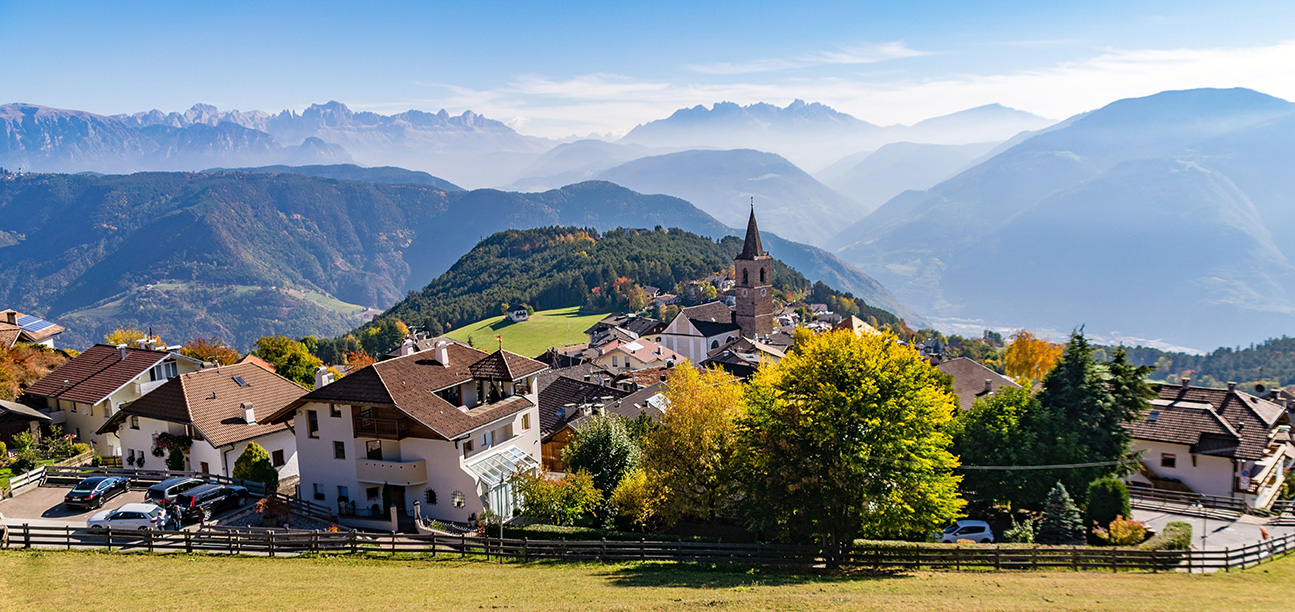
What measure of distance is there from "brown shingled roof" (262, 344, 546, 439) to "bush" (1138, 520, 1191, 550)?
97.3ft

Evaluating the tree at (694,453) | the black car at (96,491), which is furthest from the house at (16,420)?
the tree at (694,453)

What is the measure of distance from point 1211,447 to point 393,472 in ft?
153

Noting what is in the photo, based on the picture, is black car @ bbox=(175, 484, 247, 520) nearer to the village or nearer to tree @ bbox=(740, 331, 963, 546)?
the village

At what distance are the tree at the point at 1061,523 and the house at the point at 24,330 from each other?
7428 centimetres

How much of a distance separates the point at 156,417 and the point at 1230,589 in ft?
163

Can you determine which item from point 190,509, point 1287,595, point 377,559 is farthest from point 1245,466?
point 190,509

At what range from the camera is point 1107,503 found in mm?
33500

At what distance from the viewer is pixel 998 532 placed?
116 feet

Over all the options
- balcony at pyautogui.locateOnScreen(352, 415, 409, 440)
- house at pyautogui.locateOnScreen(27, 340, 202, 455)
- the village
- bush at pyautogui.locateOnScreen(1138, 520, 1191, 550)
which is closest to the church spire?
the village

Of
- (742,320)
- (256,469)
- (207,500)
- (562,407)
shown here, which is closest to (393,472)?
(256,469)

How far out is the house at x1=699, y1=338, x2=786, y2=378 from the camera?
79.3m

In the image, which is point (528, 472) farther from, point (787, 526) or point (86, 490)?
point (86, 490)

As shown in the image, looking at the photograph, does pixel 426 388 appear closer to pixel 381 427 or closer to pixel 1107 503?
pixel 381 427

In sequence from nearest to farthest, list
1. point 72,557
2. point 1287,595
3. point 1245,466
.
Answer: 1. point 1287,595
2. point 72,557
3. point 1245,466
